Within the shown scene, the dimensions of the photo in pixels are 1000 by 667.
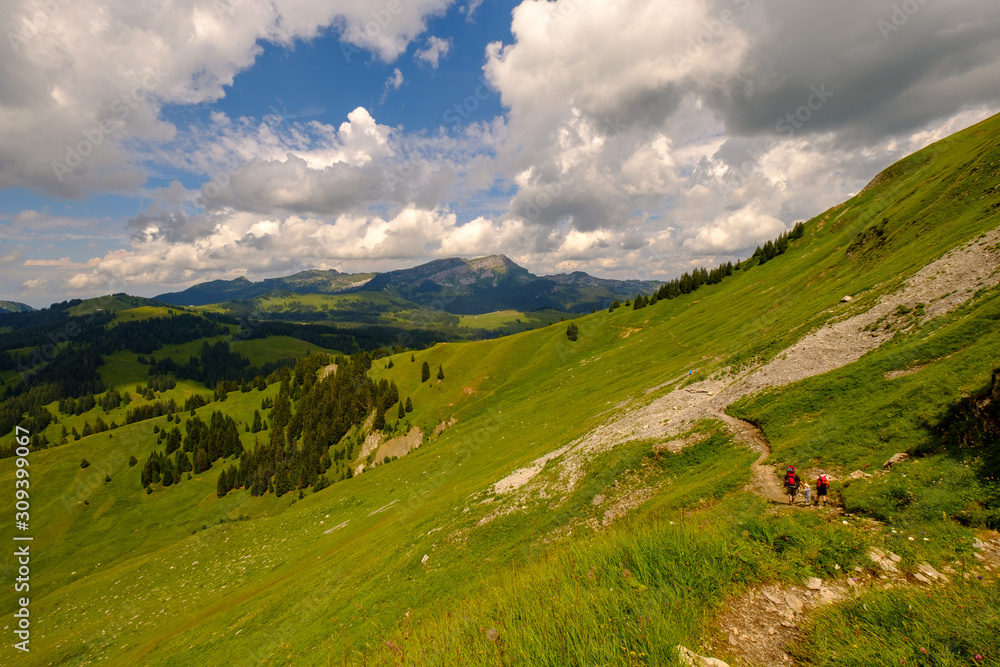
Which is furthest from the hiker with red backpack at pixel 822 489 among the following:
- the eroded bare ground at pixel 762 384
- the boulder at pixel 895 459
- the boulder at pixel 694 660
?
the boulder at pixel 694 660

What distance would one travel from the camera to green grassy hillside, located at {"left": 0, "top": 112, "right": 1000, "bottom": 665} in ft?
18.9

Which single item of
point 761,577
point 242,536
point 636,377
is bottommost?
point 242,536

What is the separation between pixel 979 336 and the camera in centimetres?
1797

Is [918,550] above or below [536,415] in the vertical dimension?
above

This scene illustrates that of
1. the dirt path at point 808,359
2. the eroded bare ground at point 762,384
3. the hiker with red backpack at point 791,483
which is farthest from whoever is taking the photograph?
the dirt path at point 808,359

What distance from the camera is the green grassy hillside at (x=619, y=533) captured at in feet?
18.9

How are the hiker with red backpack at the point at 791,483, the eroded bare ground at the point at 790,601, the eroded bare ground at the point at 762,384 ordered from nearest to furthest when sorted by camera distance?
A: the eroded bare ground at the point at 790,601 → the hiker with red backpack at the point at 791,483 → the eroded bare ground at the point at 762,384

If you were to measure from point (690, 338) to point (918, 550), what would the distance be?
62.6m

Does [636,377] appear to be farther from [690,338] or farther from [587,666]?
[587,666]

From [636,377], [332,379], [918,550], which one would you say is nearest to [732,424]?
[918,550]

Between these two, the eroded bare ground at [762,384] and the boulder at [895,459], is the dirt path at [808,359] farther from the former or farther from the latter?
the boulder at [895,459]

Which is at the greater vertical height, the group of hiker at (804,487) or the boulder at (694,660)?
the boulder at (694,660)

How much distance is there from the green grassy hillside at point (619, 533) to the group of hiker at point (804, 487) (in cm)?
71

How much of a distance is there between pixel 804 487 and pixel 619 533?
11.2 meters
